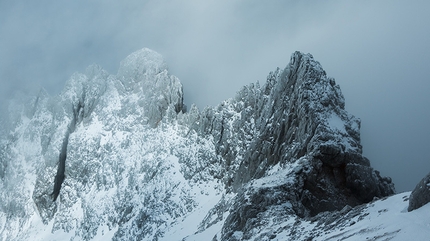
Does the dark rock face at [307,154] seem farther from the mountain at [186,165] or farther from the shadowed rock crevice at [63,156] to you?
the shadowed rock crevice at [63,156]

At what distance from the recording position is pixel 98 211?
5586 inches

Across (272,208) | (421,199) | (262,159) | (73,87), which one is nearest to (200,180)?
(262,159)

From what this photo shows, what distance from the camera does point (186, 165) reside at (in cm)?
12788

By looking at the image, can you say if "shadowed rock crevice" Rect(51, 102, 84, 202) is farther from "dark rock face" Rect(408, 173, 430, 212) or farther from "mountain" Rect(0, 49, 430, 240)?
"dark rock face" Rect(408, 173, 430, 212)

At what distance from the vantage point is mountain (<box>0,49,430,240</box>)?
206ft

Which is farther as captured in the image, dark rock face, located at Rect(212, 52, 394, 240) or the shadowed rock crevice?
the shadowed rock crevice

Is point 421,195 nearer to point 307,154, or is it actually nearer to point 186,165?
point 307,154

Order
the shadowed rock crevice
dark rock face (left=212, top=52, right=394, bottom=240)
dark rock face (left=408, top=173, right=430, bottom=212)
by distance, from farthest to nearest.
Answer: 1. the shadowed rock crevice
2. dark rock face (left=212, top=52, right=394, bottom=240)
3. dark rock face (left=408, top=173, right=430, bottom=212)

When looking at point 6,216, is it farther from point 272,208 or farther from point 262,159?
point 272,208

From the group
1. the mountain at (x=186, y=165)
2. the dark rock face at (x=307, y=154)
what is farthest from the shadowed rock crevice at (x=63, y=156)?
the dark rock face at (x=307, y=154)

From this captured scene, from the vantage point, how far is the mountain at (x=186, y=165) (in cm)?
6278

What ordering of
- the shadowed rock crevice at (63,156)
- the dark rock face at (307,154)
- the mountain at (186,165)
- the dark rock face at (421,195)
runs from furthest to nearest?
the shadowed rock crevice at (63,156) < the dark rock face at (307,154) < the mountain at (186,165) < the dark rock face at (421,195)

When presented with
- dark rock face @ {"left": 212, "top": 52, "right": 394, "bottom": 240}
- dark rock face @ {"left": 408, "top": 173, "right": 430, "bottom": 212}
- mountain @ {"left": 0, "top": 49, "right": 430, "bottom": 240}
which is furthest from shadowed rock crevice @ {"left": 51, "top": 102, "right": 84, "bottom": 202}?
dark rock face @ {"left": 408, "top": 173, "right": 430, "bottom": 212}

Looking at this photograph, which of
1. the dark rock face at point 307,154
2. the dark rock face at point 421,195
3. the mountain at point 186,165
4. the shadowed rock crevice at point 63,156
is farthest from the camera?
the shadowed rock crevice at point 63,156
